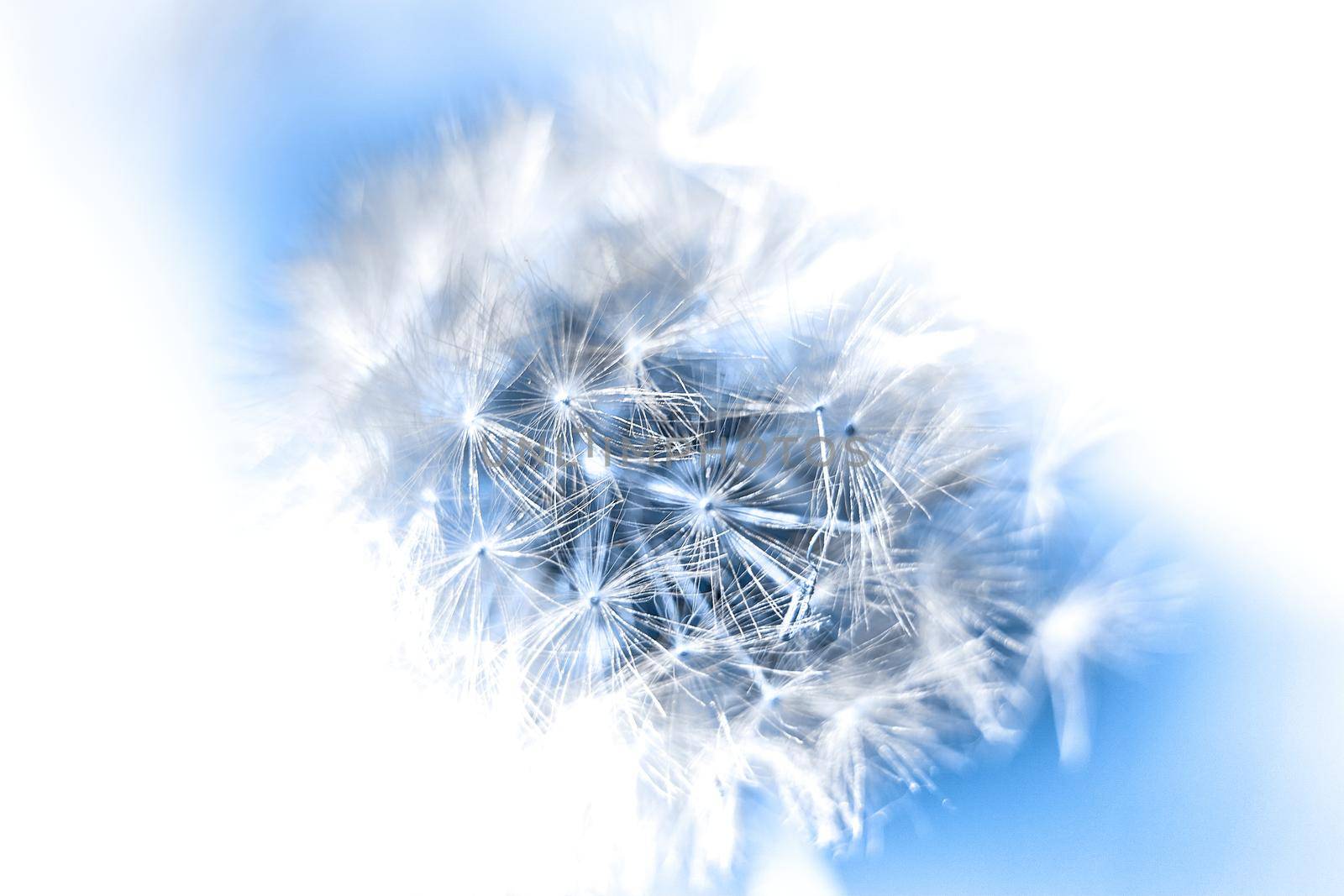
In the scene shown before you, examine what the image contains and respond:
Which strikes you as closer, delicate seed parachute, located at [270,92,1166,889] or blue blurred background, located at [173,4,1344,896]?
delicate seed parachute, located at [270,92,1166,889]

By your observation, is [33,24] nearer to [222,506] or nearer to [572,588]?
→ [222,506]

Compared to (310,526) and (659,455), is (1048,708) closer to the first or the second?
(659,455)

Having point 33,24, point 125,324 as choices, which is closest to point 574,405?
point 125,324

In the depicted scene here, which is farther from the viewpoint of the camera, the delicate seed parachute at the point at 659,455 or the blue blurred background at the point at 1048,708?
the blue blurred background at the point at 1048,708
